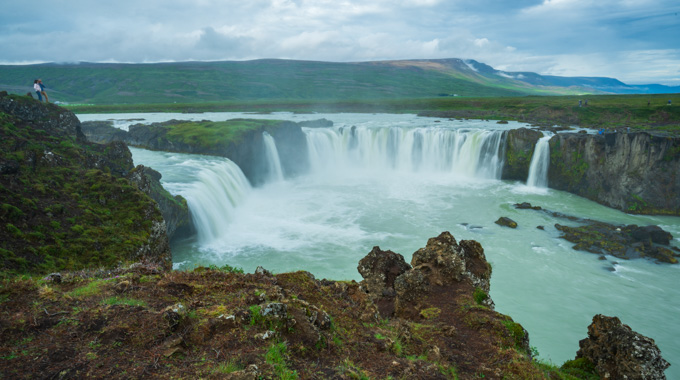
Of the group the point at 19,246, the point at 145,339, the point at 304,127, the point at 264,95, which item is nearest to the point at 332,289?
the point at 145,339

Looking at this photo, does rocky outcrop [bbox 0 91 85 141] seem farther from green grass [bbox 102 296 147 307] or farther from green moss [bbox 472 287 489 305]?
green moss [bbox 472 287 489 305]

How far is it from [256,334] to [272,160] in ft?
144

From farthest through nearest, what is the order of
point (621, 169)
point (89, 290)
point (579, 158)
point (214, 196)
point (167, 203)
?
point (579, 158) < point (621, 169) < point (214, 196) < point (167, 203) < point (89, 290)

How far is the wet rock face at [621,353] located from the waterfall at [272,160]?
137ft

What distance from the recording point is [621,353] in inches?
348

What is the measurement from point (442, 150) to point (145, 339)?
4996 cm

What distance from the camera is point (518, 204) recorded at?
35906mm

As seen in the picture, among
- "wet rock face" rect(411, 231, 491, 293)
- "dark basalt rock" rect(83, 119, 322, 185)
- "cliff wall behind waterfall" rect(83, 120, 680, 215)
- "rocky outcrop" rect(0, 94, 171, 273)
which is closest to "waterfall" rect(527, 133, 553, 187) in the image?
"cliff wall behind waterfall" rect(83, 120, 680, 215)

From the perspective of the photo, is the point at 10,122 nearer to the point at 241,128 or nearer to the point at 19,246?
the point at 19,246

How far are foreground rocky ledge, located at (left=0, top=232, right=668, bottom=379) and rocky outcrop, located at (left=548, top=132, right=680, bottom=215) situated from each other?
33502 mm

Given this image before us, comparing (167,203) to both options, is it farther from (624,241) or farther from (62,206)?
(624,241)

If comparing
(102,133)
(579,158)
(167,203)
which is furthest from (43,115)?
(579,158)

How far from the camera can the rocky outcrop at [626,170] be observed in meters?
34.6

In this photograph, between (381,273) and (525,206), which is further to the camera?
(525,206)
